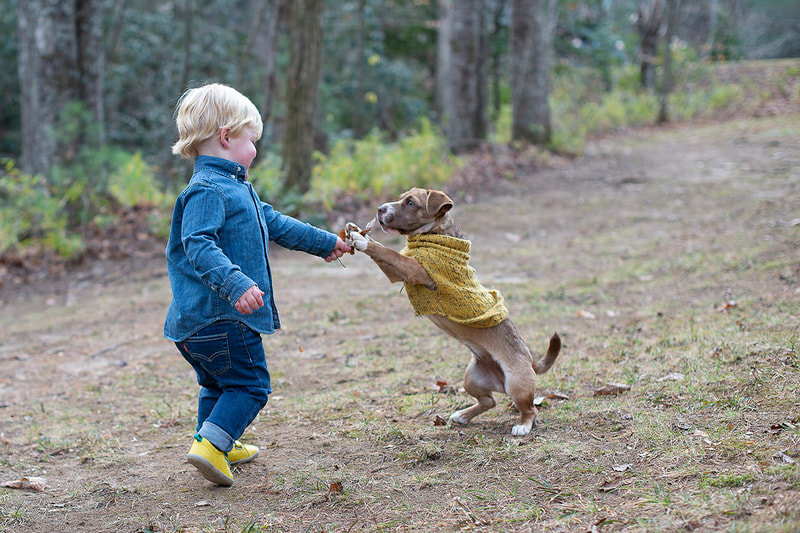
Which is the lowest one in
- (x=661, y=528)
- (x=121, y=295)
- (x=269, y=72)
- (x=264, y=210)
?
(x=121, y=295)

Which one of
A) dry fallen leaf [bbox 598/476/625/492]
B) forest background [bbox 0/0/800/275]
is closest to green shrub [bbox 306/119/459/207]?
forest background [bbox 0/0/800/275]

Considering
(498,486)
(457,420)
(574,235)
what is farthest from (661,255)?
(498,486)

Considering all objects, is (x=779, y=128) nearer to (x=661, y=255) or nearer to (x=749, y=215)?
(x=749, y=215)

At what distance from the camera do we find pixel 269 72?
13.6 metres

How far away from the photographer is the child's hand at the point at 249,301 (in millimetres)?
3119

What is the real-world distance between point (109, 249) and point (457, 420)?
771 cm

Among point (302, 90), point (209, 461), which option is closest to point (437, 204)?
point (209, 461)

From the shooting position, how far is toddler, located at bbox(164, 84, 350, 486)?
11.0ft

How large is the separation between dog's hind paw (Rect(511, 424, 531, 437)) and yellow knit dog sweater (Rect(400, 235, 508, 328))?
2.10 feet

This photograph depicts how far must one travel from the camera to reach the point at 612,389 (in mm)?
4496

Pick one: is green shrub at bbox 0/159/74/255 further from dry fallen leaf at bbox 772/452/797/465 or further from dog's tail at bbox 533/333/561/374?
dry fallen leaf at bbox 772/452/797/465

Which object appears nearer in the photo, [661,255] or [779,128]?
[661,255]

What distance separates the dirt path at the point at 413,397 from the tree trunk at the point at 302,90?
1669 millimetres

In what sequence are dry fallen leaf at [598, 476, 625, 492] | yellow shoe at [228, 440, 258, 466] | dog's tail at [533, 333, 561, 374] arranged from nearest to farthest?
dry fallen leaf at [598, 476, 625, 492] → yellow shoe at [228, 440, 258, 466] → dog's tail at [533, 333, 561, 374]
